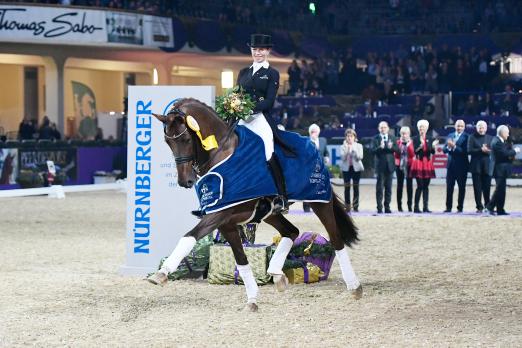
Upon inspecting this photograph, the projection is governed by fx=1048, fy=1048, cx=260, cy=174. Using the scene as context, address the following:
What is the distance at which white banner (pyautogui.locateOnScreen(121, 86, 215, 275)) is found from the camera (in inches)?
508

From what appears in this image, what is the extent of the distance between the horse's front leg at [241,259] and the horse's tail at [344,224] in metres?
1.75

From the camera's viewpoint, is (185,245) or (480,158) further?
(480,158)

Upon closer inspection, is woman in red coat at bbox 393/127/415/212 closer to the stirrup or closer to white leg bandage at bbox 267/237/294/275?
white leg bandage at bbox 267/237/294/275

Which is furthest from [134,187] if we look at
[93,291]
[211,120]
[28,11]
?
[28,11]

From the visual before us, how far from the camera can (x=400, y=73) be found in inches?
1554

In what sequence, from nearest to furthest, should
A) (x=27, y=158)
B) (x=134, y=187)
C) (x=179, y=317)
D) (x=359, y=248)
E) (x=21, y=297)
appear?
(x=179, y=317) < (x=21, y=297) < (x=134, y=187) < (x=359, y=248) < (x=27, y=158)

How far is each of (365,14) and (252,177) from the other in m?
37.2

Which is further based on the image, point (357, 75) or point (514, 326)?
point (357, 75)

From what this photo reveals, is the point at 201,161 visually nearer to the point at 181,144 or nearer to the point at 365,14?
the point at 181,144

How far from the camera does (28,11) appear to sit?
115ft

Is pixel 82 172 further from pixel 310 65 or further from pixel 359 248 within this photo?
pixel 359 248

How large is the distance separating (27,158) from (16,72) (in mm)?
10922

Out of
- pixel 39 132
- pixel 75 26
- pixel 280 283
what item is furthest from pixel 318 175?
pixel 75 26

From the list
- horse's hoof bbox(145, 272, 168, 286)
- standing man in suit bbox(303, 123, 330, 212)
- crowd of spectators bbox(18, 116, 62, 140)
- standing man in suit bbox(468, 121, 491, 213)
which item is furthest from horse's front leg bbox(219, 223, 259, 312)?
crowd of spectators bbox(18, 116, 62, 140)
